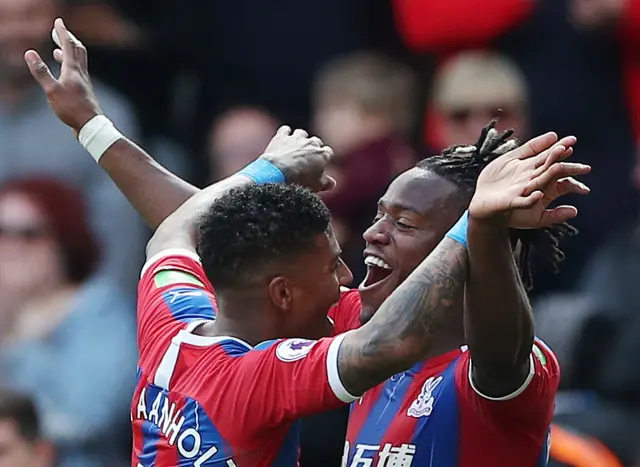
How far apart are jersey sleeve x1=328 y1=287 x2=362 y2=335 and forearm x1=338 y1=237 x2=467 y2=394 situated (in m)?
0.74

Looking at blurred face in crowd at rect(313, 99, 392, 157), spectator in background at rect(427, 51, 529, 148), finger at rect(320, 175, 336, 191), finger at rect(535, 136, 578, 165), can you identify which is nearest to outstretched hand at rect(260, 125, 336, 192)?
finger at rect(320, 175, 336, 191)

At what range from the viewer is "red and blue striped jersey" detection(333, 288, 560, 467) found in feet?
13.1

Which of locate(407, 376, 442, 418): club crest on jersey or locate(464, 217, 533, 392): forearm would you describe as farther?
locate(407, 376, 442, 418): club crest on jersey

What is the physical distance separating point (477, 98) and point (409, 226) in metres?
2.96

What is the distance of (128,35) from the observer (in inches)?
318

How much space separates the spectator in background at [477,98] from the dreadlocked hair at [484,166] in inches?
105

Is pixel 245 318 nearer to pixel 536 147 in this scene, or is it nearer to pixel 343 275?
pixel 343 275

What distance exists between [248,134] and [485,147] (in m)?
3.59

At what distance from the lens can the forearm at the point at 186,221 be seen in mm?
4641

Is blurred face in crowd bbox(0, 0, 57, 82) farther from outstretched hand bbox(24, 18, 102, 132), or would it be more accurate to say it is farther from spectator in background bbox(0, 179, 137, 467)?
outstretched hand bbox(24, 18, 102, 132)

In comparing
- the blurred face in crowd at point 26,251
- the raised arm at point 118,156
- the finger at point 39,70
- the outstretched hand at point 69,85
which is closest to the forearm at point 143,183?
the raised arm at point 118,156

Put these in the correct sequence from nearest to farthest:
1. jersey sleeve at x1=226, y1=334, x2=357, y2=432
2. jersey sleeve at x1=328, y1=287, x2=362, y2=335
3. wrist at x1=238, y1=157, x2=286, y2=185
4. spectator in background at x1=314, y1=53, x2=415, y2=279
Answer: jersey sleeve at x1=226, y1=334, x2=357, y2=432 < jersey sleeve at x1=328, y1=287, x2=362, y2=335 < wrist at x1=238, y1=157, x2=286, y2=185 < spectator in background at x1=314, y1=53, x2=415, y2=279

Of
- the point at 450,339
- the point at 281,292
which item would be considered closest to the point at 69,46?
the point at 281,292

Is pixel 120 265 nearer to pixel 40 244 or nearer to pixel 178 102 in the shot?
pixel 40 244
